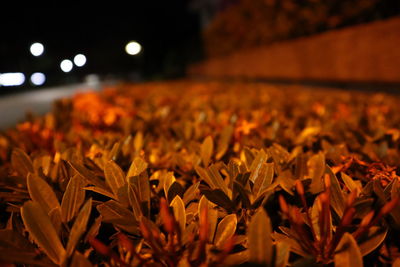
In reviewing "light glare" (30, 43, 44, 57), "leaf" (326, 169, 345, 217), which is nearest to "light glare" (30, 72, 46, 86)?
"light glare" (30, 43, 44, 57)

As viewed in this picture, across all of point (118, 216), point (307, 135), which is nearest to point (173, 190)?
point (118, 216)

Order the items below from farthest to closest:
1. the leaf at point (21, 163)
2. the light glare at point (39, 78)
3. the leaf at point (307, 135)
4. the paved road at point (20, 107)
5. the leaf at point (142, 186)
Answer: the light glare at point (39, 78) < the paved road at point (20, 107) < the leaf at point (307, 135) < the leaf at point (21, 163) < the leaf at point (142, 186)

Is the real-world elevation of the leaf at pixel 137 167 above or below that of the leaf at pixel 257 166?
above

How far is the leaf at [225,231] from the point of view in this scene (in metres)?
0.87

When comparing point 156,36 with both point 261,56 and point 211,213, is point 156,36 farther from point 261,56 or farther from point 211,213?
point 211,213

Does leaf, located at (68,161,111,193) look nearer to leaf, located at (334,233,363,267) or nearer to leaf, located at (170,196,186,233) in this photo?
leaf, located at (170,196,186,233)

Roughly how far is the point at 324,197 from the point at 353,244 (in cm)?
11

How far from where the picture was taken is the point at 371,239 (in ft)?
2.63

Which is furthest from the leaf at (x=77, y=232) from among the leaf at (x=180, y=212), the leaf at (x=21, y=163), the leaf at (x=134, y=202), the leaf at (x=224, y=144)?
the leaf at (x=224, y=144)

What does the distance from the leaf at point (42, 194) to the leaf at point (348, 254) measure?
0.78m

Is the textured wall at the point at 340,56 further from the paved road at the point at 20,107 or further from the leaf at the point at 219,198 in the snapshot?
the paved road at the point at 20,107

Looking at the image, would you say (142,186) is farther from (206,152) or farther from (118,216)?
(206,152)

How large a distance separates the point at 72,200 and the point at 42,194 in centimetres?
10

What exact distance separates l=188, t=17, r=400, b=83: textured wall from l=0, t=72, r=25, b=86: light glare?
37626 millimetres
